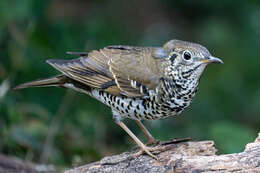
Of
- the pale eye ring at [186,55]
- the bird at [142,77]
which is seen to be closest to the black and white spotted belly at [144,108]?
the bird at [142,77]

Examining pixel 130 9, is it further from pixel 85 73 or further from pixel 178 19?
pixel 85 73

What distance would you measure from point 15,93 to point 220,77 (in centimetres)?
434

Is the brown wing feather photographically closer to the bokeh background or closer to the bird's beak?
the bird's beak

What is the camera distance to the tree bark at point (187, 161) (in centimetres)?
437

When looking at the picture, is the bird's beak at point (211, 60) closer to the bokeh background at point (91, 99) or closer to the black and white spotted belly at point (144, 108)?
the black and white spotted belly at point (144, 108)

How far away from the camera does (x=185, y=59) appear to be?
5.05 m

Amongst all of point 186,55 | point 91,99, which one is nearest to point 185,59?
point 186,55

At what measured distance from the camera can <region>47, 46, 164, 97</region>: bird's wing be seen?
5285mm

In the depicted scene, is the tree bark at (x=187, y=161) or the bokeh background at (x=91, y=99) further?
the bokeh background at (x=91, y=99)

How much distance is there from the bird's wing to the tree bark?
2.23 ft

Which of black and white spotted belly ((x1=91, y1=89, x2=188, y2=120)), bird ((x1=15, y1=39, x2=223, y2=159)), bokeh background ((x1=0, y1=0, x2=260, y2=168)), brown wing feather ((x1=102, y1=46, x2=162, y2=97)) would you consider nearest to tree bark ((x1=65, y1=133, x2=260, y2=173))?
bird ((x1=15, y1=39, x2=223, y2=159))

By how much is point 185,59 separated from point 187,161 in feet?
3.47

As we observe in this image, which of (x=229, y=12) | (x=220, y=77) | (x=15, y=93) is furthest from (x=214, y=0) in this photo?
(x=15, y=93)

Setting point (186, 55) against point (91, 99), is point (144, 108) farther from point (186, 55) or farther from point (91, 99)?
point (91, 99)
